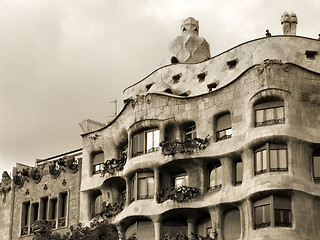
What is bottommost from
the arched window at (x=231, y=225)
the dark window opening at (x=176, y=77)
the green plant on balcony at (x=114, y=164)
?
the arched window at (x=231, y=225)

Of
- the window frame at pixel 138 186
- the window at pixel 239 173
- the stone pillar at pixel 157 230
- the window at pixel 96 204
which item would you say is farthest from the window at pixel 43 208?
the window at pixel 239 173

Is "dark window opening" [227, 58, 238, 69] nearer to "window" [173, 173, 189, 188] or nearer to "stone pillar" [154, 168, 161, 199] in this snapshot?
"window" [173, 173, 189, 188]

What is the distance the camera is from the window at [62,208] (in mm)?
54250

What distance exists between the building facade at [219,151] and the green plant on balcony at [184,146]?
6cm

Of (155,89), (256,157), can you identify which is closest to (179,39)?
(155,89)

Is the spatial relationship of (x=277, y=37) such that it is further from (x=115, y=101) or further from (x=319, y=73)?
(x=115, y=101)

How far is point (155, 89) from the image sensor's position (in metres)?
51.4

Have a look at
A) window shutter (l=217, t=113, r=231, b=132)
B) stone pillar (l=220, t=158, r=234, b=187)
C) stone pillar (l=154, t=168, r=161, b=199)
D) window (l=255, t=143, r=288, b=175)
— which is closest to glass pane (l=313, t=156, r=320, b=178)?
window (l=255, t=143, r=288, b=175)

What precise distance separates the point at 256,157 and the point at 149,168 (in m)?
7.15

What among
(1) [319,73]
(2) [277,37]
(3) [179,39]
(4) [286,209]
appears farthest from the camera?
(3) [179,39]

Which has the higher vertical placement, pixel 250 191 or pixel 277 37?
pixel 277 37

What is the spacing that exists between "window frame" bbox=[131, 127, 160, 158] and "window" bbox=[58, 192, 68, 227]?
7876 millimetres

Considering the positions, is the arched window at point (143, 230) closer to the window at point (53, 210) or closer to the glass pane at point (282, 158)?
the window at point (53, 210)

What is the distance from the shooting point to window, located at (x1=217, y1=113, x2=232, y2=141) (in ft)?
152
